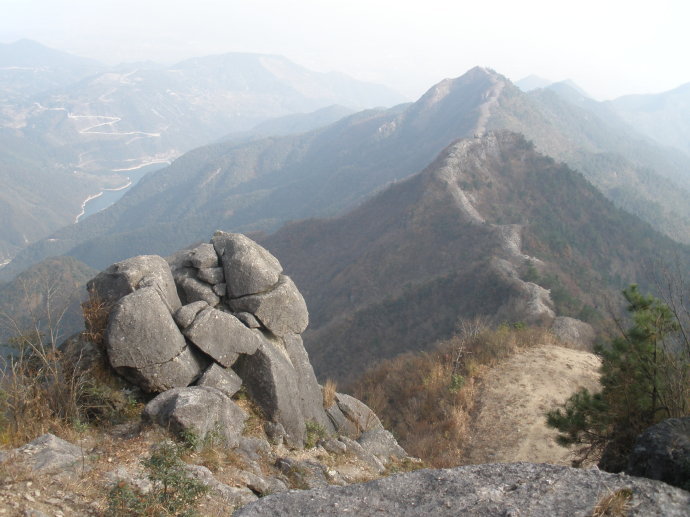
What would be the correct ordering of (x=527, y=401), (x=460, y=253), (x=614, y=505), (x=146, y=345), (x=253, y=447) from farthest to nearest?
(x=460, y=253) < (x=527, y=401) < (x=146, y=345) < (x=253, y=447) < (x=614, y=505)

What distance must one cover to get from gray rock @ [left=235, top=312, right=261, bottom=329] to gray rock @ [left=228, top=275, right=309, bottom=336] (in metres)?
0.20

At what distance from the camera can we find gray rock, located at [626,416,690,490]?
514 cm

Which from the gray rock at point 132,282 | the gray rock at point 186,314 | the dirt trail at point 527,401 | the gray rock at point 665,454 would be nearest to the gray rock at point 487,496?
the gray rock at point 665,454

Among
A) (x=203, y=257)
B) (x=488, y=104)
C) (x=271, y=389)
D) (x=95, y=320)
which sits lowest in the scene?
(x=271, y=389)

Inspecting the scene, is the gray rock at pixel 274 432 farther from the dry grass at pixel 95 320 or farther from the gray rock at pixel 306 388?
the dry grass at pixel 95 320

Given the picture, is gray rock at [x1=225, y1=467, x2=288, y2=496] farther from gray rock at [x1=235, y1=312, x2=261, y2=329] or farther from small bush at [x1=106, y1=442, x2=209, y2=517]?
gray rock at [x1=235, y1=312, x2=261, y2=329]

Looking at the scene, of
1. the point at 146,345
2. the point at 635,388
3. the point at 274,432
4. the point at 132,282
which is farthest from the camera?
the point at 132,282

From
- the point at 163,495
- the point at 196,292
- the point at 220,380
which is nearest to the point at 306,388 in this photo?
the point at 220,380

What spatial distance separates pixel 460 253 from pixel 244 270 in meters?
45.5

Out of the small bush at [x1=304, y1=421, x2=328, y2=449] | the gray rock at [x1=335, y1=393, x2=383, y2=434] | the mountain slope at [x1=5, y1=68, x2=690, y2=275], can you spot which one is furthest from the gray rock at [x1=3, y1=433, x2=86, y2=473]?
the mountain slope at [x1=5, y1=68, x2=690, y2=275]

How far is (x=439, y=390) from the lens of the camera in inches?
646

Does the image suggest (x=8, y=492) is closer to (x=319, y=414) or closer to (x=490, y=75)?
(x=319, y=414)

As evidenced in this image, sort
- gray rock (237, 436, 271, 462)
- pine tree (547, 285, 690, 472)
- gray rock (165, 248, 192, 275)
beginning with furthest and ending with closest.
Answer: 1. gray rock (165, 248, 192, 275)
2. gray rock (237, 436, 271, 462)
3. pine tree (547, 285, 690, 472)

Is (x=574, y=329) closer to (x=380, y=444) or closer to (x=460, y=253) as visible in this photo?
(x=380, y=444)
